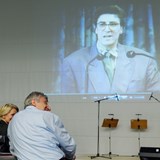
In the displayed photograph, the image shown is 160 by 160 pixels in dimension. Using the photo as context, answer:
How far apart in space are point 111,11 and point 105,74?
4.34 feet

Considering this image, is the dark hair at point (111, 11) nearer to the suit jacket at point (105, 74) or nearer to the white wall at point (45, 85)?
the suit jacket at point (105, 74)

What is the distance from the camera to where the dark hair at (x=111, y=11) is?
6.76 m

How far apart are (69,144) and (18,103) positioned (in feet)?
16.0

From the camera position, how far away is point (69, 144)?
2314 millimetres

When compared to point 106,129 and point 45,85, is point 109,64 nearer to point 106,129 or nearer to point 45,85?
point 106,129

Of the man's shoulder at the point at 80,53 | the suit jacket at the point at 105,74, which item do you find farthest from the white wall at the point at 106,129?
the man's shoulder at the point at 80,53

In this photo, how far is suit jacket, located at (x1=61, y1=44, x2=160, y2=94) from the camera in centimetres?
649

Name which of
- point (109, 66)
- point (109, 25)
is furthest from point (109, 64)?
point (109, 25)

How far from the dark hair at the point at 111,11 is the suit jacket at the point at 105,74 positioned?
1.99 ft

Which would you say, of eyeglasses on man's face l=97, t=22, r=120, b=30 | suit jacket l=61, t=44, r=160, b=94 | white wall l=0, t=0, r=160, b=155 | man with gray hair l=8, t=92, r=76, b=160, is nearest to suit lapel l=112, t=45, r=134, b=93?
suit jacket l=61, t=44, r=160, b=94

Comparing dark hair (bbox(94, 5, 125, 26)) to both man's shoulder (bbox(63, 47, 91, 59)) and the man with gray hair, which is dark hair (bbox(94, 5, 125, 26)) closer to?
man's shoulder (bbox(63, 47, 91, 59))

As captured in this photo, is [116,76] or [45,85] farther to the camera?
[45,85]

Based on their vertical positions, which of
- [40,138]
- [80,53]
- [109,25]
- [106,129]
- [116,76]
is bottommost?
[106,129]

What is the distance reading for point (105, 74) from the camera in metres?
6.64
